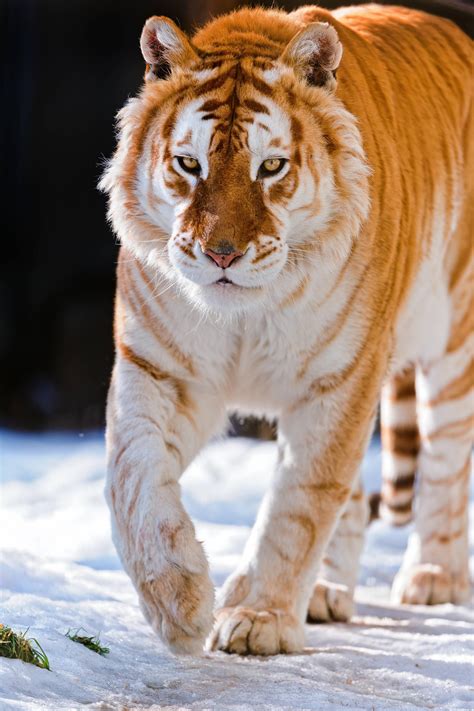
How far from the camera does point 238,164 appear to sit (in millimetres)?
2695


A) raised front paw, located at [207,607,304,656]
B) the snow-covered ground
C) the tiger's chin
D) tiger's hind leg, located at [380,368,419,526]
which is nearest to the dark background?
the snow-covered ground

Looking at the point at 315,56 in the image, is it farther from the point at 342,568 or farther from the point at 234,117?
the point at 342,568

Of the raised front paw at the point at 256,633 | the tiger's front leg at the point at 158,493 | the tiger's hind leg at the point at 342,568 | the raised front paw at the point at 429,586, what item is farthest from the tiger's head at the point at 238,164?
the raised front paw at the point at 429,586

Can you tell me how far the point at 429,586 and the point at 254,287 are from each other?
63.5 inches

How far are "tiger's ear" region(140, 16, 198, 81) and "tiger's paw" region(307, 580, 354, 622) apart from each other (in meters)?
1.49

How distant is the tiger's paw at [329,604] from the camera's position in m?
3.42

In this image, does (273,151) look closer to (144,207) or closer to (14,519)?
(144,207)

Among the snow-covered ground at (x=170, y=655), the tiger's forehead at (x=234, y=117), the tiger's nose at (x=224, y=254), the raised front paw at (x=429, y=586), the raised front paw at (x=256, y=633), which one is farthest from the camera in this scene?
the raised front paw at (x=429, y=586)

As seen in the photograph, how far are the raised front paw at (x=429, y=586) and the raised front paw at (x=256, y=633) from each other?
1112mm

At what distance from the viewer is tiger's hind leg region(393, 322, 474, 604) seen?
394cm

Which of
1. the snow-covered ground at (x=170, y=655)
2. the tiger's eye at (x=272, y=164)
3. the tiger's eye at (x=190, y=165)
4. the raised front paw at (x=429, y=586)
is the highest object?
the tiger's eye at (x=272, y=164)

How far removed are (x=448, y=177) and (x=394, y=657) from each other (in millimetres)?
1490

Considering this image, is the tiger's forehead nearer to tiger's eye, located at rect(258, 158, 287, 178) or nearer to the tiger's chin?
tiger's eye, located at rect(258, 158, 287, 178)

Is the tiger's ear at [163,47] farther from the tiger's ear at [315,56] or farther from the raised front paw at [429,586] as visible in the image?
the raised front paw at [429,586]
